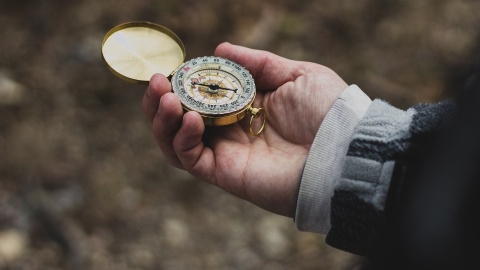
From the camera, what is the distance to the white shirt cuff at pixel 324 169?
1.86m

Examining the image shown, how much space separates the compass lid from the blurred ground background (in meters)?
1.07

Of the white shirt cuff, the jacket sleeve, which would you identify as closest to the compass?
the white shirt cuff

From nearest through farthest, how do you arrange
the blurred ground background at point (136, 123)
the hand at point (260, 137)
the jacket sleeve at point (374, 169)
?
the jacket sleeve at point (374, 169) → the hand at point (260, 137) → the blurred ground background at point (136, 123)

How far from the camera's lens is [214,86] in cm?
220

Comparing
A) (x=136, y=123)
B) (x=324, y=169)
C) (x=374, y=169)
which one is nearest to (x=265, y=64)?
(x=324, y=169)

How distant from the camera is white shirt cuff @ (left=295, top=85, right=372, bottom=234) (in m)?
1.86

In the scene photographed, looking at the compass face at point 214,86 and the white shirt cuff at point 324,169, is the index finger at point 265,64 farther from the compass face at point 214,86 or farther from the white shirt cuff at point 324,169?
the white shirt cuff at point 324,169

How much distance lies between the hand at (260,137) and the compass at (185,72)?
66mm

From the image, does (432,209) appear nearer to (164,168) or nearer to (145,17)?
(164,168)

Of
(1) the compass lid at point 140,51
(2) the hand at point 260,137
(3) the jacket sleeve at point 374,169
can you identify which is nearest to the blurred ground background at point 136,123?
(2) the hand at point 260,137

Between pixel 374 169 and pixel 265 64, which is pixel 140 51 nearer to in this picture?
pixel 265 64

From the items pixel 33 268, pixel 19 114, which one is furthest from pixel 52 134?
pixel 33 268

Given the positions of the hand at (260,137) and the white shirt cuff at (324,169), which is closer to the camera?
the white shirt cuff at (324,169)

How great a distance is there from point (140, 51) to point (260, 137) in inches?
22.5
